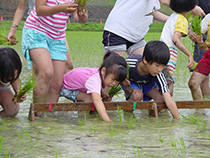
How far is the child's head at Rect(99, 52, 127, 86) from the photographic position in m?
3.39

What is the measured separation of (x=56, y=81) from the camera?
12.6 ft

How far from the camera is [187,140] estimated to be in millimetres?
2781

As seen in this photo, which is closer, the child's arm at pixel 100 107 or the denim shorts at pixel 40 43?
the child's arm at pixel 100 107

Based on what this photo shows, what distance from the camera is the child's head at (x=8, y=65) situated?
3.00 meters

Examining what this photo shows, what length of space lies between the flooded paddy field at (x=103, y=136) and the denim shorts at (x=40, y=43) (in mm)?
578

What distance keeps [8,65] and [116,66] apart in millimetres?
938

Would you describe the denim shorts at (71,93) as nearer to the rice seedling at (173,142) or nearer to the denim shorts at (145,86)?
the denim shorts at (145,86)

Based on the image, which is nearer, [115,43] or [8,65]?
[8,65]

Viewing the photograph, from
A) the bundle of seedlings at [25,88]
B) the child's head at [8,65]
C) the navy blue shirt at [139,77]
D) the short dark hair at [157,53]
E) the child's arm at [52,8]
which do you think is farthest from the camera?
the navy blue shirt at [139,77]

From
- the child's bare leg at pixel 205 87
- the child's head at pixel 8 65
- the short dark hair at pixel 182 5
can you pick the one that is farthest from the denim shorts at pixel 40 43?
the child's bare leg at pixel 205 87

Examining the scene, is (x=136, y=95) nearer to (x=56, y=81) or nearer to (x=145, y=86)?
(x=145, y=86)

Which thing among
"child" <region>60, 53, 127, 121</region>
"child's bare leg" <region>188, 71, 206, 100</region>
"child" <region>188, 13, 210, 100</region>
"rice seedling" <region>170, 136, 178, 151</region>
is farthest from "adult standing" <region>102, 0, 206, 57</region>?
"rice seedling" <region>170, 136, 178, 151</region>

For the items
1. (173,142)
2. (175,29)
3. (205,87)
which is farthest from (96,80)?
(205,87)

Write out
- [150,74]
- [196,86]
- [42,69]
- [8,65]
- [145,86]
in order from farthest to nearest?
1. [196,86]
2. [145,86]
3. [150,74]
4. [42,69]
5. [8,65]
